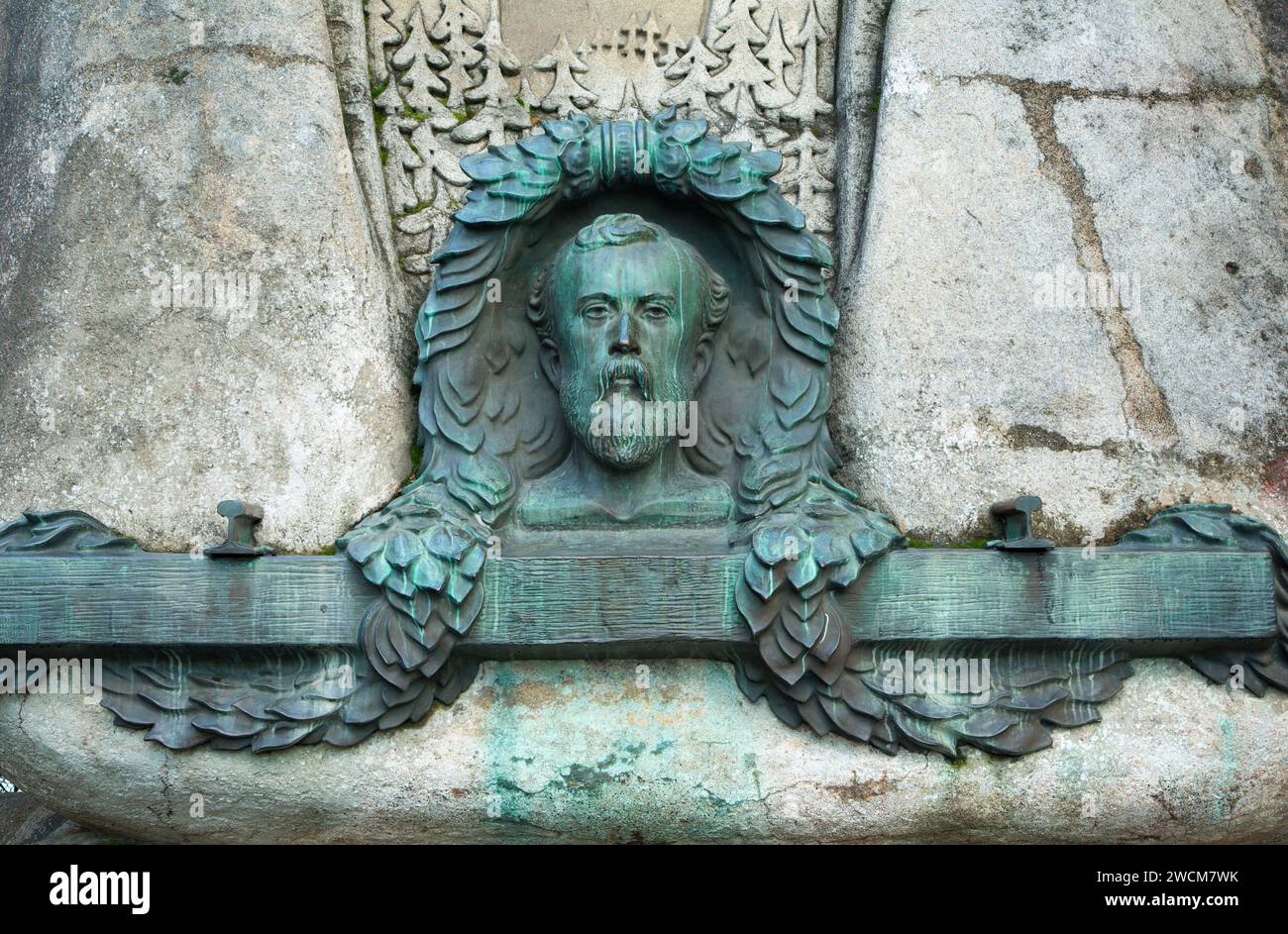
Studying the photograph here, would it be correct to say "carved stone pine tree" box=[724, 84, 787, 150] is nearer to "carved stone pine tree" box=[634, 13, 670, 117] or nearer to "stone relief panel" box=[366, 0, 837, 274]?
"stone relief panel" box=[366, 0, 837, 274]

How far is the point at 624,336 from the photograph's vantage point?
360 centimetres

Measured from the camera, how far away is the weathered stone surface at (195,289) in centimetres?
378

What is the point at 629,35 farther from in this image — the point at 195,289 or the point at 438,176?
the point at 195,289

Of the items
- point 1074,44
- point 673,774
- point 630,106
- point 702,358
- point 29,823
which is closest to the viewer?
point 673,774

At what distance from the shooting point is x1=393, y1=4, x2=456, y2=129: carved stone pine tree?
425 cm

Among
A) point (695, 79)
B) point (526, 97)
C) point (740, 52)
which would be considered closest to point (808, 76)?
point (740, 52)

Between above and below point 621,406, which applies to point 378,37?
above

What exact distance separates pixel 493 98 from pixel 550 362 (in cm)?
87

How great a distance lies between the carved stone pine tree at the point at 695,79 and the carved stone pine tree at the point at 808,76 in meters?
0.22

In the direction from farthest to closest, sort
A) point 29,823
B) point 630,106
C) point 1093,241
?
1. point 29,823
2. point 630,106
3. point 1093,241

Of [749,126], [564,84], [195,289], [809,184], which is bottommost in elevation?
[195,289]

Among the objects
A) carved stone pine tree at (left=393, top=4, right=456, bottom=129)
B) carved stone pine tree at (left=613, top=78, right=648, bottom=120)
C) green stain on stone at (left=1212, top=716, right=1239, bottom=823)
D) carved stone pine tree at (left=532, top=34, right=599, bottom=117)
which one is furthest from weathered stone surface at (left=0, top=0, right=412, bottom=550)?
green stain on stone at (left=1212, top=716, right=1239, bottom=823)

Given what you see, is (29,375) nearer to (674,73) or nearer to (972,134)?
(674,73)

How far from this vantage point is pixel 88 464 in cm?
378
